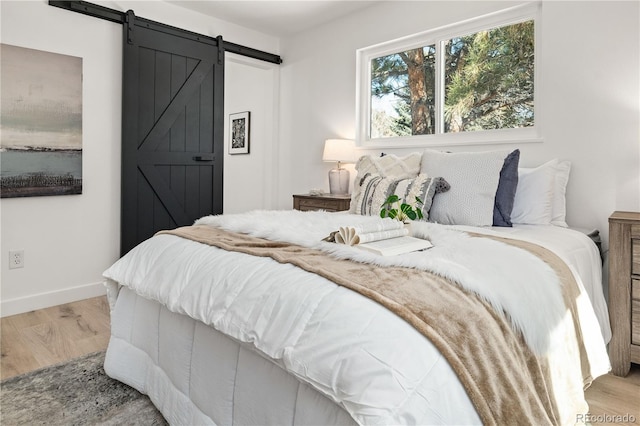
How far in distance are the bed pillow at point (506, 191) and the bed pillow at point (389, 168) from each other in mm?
536

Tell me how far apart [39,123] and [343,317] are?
122 inches

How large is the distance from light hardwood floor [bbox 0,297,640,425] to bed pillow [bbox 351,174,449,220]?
1200mm

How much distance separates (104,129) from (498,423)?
11.7 ft

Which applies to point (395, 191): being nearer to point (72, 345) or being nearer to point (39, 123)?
point (72, 345)

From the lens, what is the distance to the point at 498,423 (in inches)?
37.0

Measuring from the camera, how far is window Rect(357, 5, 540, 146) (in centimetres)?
303

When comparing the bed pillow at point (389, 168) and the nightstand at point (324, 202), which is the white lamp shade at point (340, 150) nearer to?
the nightstand at point (324, 202)

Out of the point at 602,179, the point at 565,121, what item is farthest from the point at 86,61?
the point at 602,179

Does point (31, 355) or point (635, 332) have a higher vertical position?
point (635, 332)

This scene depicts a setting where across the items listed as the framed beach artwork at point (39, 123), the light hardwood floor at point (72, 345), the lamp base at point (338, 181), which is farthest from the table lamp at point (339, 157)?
the light hardwood floor at point (72, 345)

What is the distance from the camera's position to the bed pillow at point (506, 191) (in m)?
2.40

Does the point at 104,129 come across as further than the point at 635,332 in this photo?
Yes

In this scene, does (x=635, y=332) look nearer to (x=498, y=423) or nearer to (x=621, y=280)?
(x=621, y=280)

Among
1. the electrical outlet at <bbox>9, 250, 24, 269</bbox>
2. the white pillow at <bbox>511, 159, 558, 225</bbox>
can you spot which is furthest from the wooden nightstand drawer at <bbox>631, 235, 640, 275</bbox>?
the electrical outlet at <bbox>9, 250, 24, 269</bbox>
